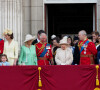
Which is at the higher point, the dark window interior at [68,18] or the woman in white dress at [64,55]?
the dark window interior at [68,18]

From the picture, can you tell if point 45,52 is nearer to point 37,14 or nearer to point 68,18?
point 37,14

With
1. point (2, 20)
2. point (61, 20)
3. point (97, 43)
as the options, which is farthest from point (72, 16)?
point (97, 43)

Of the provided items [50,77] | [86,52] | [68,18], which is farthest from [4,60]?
[68,18]

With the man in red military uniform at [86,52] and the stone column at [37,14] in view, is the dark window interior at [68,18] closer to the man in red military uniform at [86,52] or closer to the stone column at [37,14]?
the stone column at [37,14]

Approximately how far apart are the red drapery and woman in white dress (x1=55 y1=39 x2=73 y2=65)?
126 centimetres

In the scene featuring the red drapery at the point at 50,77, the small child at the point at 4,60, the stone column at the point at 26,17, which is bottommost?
the red drapery at the point at 50,77

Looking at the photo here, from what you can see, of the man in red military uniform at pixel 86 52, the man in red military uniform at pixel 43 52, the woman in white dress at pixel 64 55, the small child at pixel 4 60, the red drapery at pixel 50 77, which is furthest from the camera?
the man in red military uniform at pixel 43 52

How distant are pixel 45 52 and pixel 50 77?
1.93 meters

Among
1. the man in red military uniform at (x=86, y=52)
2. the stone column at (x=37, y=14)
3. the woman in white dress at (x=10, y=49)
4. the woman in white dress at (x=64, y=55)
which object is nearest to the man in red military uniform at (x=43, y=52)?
the woman in white dress at (x=64, y=55)

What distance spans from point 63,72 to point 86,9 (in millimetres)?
7522

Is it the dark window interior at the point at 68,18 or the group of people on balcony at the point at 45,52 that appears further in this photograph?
the dark window interior at the point at 68,18

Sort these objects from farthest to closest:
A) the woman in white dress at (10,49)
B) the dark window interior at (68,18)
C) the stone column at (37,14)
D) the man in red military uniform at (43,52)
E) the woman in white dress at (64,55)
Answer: the dark window interior at (68,18) → the stone column at (37,14) → the man in red military uniform at (43,52) → the woman in white dress at (10,49) → the woman in white dress at (64,55)

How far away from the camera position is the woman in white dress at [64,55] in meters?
12.8

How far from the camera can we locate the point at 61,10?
19.2 meters
